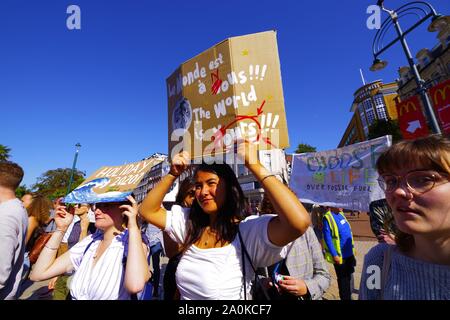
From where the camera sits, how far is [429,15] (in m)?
5.69

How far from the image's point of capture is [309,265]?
2.40m

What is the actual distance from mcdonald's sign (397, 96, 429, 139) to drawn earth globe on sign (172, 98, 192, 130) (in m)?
4.76

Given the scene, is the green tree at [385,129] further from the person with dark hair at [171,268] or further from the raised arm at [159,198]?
the raised arm at [159,198]

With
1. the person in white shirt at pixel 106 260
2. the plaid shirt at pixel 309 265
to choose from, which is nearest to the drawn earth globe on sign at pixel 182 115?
the person in white shirt at pixel 106 260

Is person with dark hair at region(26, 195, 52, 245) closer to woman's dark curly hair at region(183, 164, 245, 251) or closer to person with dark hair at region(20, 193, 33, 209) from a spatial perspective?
person with dark hair at region(20, 193, 33, 209)

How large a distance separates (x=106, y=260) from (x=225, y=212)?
105 centimetres

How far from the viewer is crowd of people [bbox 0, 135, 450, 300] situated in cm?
113

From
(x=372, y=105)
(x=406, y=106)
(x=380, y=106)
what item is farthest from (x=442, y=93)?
(x=372, y=105)

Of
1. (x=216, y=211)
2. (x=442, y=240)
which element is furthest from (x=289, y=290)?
(x=442, y=240)

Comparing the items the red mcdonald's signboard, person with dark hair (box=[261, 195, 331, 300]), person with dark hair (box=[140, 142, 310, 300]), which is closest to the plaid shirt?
person with dark hair (box=[261, 195, 331, 300])

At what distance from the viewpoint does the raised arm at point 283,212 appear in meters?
1.29

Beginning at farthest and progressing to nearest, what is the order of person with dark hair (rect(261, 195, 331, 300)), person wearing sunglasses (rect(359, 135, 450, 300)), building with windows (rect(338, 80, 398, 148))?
1. building with windows (rect(338, 80, 398, 148))
2. person with dark hair (rect(261, 195, 331, 300))
3. person wearing sunglasses (rect(359, 135, 450, 300))
